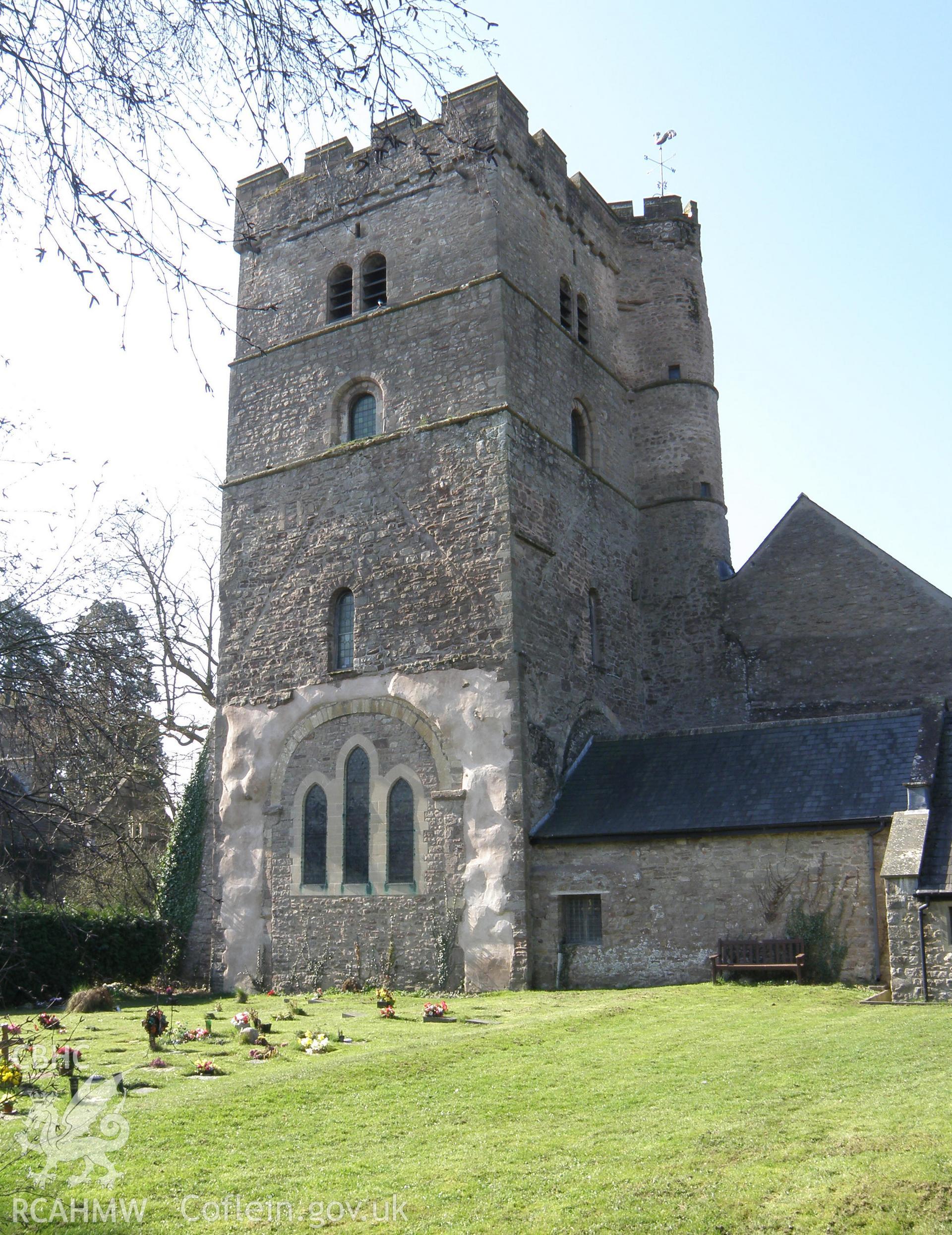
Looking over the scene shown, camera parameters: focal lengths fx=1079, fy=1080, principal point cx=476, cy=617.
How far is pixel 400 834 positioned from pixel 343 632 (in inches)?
159

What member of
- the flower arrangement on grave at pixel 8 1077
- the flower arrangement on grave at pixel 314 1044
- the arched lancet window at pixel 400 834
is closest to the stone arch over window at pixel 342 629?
the arched lancet window at pixel 400 834

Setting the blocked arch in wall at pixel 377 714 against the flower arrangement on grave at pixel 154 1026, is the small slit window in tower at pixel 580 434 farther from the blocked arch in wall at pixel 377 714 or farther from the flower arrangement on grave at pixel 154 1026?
the flower arrangement on grave at pixel 154 1026

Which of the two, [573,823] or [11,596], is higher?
[11,596]

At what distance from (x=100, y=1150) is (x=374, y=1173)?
82.1 inches

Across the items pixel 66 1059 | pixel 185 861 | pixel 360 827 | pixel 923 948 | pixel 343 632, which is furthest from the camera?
pixel 185 861

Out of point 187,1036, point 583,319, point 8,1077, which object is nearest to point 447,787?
point 187,1036

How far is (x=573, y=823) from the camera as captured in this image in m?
17.3

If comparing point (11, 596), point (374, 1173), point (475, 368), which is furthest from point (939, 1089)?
point (475, 368)

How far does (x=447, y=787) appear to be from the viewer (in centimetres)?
1786

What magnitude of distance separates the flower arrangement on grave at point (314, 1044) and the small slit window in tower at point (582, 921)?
5.83m

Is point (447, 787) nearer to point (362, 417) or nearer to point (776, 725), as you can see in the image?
point (776, 725)

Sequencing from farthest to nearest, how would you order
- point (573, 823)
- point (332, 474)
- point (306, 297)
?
point (306, 297) < point (332, 474) < point (573, 823)

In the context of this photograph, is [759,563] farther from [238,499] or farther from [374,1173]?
[374,1173]

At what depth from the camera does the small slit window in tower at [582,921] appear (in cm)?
1669
